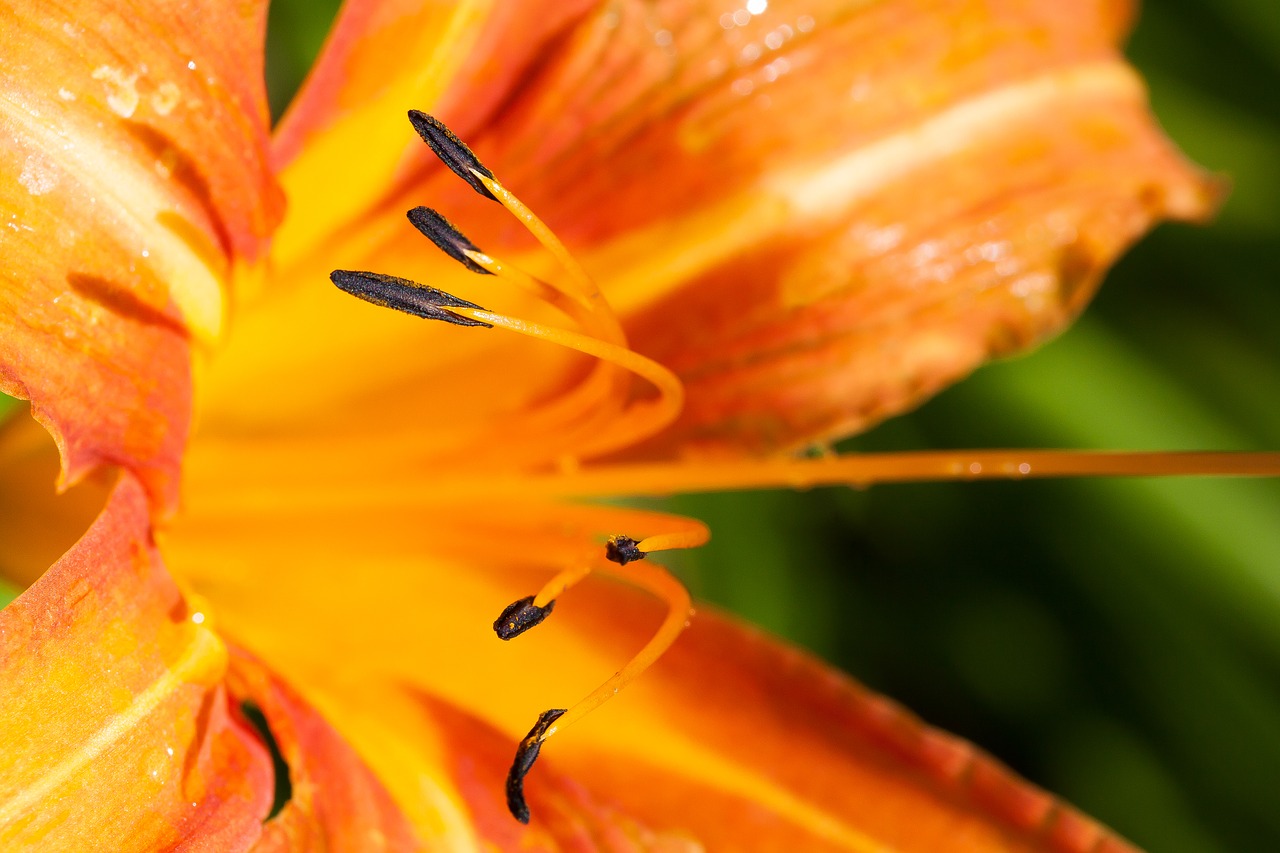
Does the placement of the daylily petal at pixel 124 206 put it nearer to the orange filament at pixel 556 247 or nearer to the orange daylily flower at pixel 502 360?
the orange daylily flower at pixel 502 360

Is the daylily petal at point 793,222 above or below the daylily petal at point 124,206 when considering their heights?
below

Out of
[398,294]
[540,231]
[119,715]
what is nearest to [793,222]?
[540,231]

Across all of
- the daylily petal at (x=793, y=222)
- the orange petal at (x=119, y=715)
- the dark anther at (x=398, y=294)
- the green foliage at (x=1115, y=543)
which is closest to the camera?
the orange petal at (x=119, y=715)

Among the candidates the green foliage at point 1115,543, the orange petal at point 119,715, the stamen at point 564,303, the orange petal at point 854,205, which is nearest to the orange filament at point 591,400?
the stamen at point 564,303

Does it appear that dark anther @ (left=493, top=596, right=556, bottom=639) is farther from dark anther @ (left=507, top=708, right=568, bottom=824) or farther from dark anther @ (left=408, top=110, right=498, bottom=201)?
dark anther @ (left=408, top=110, right=498, bottom=201)

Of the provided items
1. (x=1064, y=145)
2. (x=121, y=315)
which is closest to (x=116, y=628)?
(x=121, y=315)
